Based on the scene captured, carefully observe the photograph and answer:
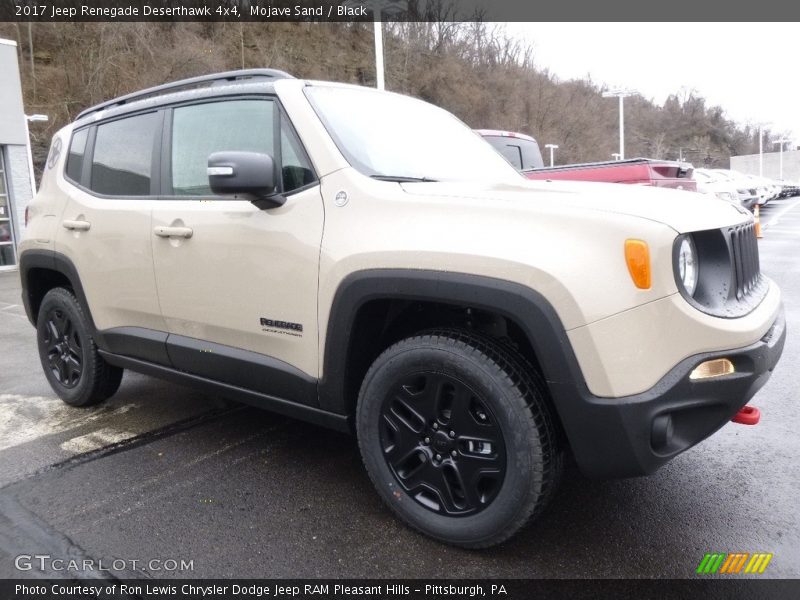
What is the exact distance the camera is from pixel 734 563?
250 centimetres

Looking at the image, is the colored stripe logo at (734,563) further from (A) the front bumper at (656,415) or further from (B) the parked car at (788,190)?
(B) the parked car at (788,190)

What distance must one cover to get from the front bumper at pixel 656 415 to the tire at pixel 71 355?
125 inches

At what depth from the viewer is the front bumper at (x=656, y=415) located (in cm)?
217

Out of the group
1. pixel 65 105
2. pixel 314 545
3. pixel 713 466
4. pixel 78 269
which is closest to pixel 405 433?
pixel 314 545

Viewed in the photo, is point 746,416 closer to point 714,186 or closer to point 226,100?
point 226,100

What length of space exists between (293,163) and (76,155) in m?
2.09

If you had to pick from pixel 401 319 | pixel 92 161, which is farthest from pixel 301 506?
pixel 92 161

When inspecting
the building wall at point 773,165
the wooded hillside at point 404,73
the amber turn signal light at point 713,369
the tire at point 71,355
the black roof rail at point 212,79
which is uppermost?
the wooded hillside at point 404,73

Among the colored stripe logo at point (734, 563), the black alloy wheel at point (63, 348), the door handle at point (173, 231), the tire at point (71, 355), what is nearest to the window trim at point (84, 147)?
the tire at point (71, 355)

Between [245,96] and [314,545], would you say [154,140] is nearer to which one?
[245,96]

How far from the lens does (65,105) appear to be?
91.0ft

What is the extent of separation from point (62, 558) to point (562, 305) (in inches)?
85.3

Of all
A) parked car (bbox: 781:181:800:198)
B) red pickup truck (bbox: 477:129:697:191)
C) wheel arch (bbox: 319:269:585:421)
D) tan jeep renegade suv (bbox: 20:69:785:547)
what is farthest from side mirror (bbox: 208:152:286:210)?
parked car (bbox: 781:181:800:198)

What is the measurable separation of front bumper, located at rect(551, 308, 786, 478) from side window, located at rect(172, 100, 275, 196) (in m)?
1.84
